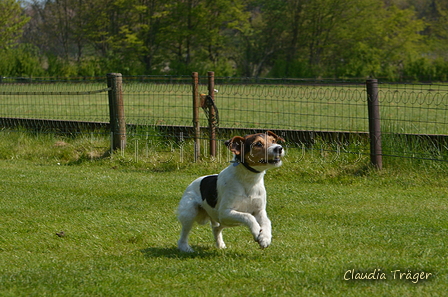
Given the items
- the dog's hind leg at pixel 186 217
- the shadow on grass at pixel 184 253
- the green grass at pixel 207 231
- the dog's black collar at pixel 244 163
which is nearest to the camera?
the green grass at pixel 207 231

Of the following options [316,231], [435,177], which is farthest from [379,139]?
[316,231]

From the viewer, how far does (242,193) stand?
5121mm

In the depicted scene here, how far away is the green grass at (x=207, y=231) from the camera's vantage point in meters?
4.41

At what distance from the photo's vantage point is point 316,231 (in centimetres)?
624

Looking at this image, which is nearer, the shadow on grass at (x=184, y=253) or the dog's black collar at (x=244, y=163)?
the dog's black collar at (x=244, y=163)

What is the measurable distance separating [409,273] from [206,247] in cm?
208

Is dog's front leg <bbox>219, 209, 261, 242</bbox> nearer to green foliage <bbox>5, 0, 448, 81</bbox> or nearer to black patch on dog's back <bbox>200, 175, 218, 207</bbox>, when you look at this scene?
black patch on dog's back <bbox>200, 175, 218, 207</bbox>

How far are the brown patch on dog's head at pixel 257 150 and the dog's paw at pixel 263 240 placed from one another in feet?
2.07

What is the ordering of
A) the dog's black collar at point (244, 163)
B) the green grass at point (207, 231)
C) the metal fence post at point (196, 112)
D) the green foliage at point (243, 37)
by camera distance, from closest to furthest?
1. the green grass at point (207, 231)
2. the dog's black collar at point (244, 163)
3. the metal fence post at point (196, 112)
4. the green foliage at point (243, 37)

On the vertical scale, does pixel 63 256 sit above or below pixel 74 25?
below

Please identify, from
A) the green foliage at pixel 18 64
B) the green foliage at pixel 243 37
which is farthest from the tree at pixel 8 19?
the green foliage at pixel 18 64

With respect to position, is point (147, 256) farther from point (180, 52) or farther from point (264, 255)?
point (180, 52)

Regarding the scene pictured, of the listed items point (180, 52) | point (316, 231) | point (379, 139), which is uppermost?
point (180, 52)

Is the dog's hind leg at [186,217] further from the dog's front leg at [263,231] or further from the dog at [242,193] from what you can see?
the dog's front leg at [263,231]
